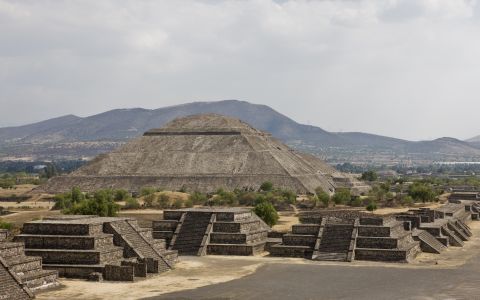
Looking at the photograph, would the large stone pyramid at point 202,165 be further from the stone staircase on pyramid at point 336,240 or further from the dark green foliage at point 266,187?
the stone staircase on pyramid at point 336,240

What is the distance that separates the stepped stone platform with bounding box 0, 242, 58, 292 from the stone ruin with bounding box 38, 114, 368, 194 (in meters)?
101

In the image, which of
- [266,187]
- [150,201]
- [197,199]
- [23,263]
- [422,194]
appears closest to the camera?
[23,263]

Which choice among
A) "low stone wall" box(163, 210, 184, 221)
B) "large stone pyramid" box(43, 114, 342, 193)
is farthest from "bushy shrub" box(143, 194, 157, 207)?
"low stone wall" box(163, 210, 184, 221)

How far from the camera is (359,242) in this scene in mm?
59344

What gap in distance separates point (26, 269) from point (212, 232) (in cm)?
2100

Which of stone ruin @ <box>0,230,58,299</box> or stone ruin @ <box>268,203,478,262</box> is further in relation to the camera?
stone ruin @ <box>268,203,478,262</box>

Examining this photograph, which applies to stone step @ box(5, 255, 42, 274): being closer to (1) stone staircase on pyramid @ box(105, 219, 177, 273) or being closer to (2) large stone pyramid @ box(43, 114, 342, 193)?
(1) stone staircase on pyramid @ box(105, 219, 177, 273)

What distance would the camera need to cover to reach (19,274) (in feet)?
145

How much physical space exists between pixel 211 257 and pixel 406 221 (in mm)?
18659

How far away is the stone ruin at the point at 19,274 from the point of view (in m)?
42.1

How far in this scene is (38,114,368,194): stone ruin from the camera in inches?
5979

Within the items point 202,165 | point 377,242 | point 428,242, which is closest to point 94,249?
point 377,242

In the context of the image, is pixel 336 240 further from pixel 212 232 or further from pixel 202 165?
pixel 202 165

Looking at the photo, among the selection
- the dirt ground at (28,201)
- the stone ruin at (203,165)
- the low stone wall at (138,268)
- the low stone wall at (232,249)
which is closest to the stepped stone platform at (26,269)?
the low stone wall at (138,268)
